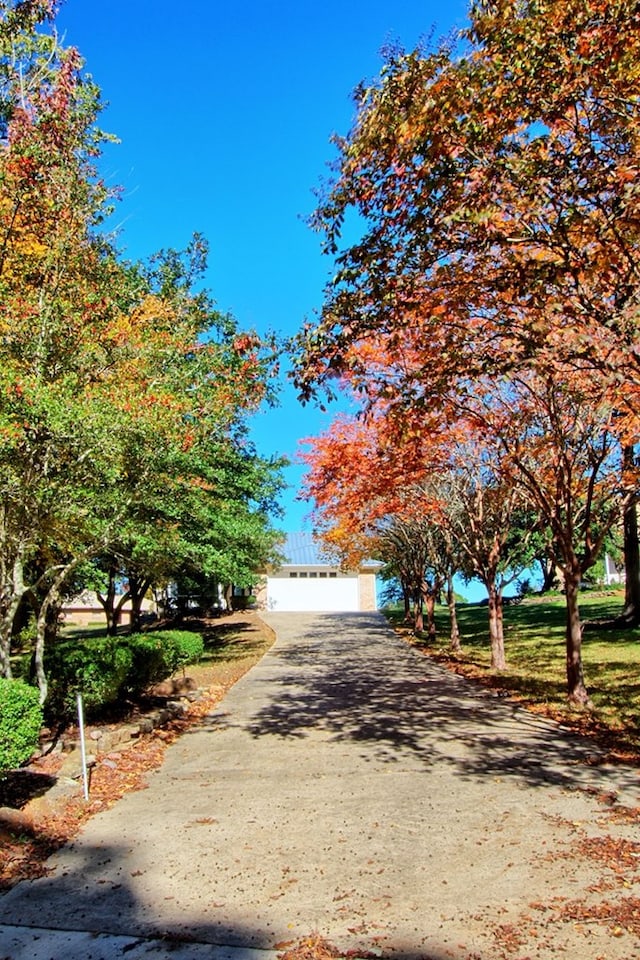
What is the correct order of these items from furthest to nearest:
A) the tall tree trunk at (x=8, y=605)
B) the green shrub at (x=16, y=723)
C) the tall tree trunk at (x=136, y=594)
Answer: the tall tree trunk at (x=136, y=594) → the tall tree trunk at (x=8, y=605) → the green shrub at (x=16, y=723)

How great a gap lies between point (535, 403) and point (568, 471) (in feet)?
3.69

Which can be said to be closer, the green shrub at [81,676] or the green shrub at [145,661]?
the green shrub at [81,676]

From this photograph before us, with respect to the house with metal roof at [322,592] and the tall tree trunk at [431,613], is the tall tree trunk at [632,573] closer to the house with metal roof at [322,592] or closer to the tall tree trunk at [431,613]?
the tall tree trunk at [431,613]

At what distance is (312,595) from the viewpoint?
47.3 metres

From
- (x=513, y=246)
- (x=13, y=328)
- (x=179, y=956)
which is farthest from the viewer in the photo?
(x=13, y=328)

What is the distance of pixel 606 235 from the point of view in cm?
630

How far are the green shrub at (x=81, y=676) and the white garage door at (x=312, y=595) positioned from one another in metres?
35.8

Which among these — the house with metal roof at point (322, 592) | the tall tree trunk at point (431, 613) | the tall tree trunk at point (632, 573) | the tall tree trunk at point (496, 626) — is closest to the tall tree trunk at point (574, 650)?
the tall tree trunk at point (496, 626)

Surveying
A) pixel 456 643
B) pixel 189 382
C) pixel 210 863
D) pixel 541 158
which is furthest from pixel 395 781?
pixel 456 643

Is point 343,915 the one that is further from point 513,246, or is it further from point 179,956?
point 513,246

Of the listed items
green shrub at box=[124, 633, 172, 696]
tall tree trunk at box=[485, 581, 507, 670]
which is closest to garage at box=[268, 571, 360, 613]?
tall tree trunk at box=[485, 581, 507, 670]

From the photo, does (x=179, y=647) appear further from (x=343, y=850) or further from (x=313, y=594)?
(x=313, y=594)

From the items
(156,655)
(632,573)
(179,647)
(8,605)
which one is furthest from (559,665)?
(8,605)

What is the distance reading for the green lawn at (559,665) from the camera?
380 inches
